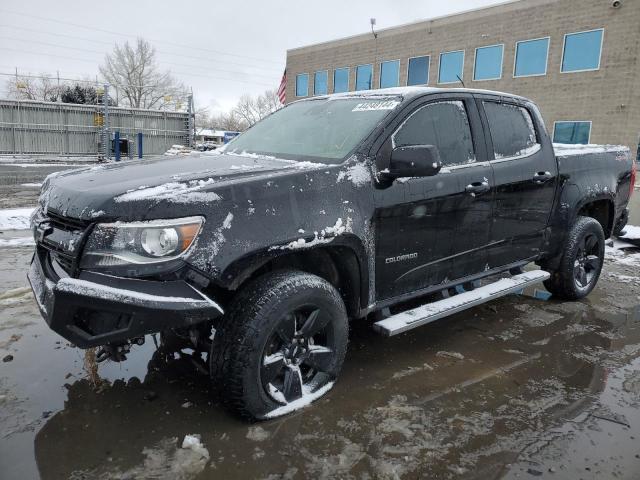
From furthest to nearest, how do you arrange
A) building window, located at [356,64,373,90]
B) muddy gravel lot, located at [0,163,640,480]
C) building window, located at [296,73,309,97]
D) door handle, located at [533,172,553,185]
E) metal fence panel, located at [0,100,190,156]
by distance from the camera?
building window, located at [296,73,309,97], building window, located at [356,64,373,90], metal fence panel, located at [0,100,190,156], door handle, located at [533,172,553,185], muddy gravel lot, located at [0,163,640,480]

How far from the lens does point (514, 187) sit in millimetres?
3916

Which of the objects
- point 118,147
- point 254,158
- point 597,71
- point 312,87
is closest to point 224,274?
point 254,158

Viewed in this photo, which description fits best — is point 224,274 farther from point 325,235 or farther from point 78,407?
point 78,407

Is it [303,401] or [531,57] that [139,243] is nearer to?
[303,401]

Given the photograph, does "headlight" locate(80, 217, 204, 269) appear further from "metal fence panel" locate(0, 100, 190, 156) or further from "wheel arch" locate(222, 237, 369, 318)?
"metal fence panel" locate(0, 100, 190, 156)

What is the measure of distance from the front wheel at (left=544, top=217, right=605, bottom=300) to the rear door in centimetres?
48

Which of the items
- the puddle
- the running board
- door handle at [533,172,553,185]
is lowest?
the puddle

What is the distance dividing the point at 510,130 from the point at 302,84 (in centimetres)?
3217

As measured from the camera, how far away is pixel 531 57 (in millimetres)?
22438

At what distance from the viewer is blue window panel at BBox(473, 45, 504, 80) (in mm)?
23641

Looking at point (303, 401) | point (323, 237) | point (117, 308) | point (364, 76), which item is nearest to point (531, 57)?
point (364, 76)

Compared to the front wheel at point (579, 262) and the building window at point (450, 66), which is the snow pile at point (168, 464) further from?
the building window at point (450, 66)

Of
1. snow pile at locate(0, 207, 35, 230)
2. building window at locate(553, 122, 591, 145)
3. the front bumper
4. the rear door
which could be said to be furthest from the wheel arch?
building window at locate(553, 122, 591, 145)

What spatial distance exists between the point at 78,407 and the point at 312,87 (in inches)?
1304
